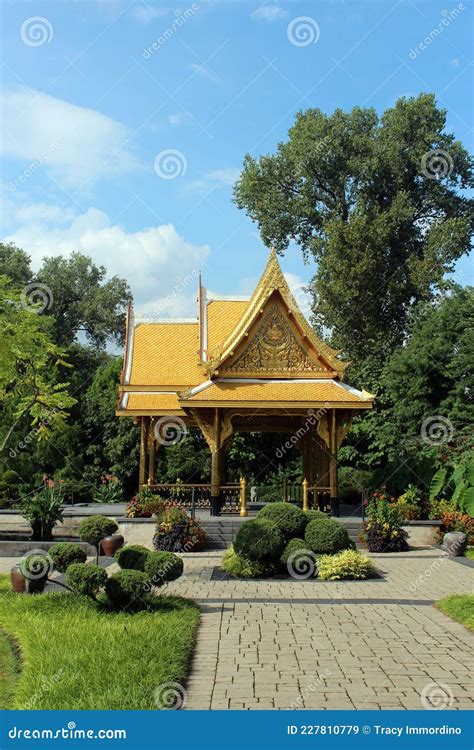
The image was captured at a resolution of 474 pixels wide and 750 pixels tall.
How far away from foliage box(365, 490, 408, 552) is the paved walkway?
3338mm

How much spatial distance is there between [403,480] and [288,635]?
14.7 meters

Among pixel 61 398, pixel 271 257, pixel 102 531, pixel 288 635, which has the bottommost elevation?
pixel 288 635

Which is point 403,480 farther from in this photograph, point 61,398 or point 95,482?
point 95,482

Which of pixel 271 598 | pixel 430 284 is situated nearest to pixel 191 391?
pixel 271 598

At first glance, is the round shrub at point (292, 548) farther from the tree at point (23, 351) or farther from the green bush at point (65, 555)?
the tree at point (23, 351)

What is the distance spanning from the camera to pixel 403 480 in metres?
22.2

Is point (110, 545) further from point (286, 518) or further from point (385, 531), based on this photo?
point (385, 531)

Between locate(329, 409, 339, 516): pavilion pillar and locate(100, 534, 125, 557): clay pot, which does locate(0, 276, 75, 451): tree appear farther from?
locate(329, 409, 339, 516): pavilion pillar

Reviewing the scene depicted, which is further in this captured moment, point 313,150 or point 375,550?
point 313,150

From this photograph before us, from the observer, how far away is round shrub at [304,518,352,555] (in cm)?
1274

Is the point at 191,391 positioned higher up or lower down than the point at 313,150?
lower down

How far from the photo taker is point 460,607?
948 cm

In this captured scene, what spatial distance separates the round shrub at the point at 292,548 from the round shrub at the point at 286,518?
0.60 ft

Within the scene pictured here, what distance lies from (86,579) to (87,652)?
5.83 feet
